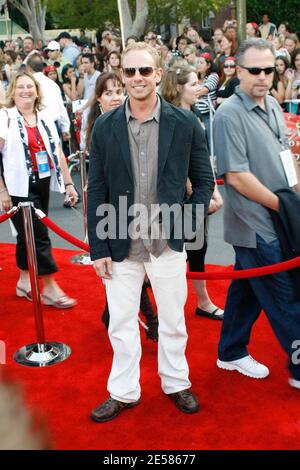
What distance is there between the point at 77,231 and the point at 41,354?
10.8ft

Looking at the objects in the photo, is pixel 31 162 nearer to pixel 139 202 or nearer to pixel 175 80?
pixel 175 80

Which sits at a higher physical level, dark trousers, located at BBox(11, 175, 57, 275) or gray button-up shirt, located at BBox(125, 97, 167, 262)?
gray button-up shirt, located at BBox(125, 97, 167, 262)

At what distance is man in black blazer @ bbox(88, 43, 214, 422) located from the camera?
314 cm

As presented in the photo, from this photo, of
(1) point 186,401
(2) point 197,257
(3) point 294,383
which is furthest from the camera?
(2) point 197,257

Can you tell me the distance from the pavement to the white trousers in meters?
2.72

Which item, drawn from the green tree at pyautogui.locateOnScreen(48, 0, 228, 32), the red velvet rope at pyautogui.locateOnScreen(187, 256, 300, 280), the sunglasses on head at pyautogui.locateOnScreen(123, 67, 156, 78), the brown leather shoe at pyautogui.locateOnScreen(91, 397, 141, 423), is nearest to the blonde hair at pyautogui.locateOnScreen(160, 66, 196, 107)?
the sunglasses on head at pyautogui.locateOnScreen(123, 67, 156, 78)

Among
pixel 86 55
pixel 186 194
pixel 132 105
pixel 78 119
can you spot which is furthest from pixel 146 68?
pixel 86 55

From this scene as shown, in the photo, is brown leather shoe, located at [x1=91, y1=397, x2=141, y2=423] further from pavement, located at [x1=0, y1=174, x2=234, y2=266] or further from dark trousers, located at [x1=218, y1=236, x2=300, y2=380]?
pavement, located at [x1=0, y1=174, x2=234, y2=266]

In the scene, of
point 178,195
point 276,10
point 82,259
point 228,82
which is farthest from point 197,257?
point 276,10

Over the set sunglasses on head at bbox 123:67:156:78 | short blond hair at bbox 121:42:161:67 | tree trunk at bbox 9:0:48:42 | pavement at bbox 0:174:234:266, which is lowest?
pavement at bbox 0:174:234:266

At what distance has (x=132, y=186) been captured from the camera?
3.16 meters

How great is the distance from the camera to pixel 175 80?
4.34 metres
